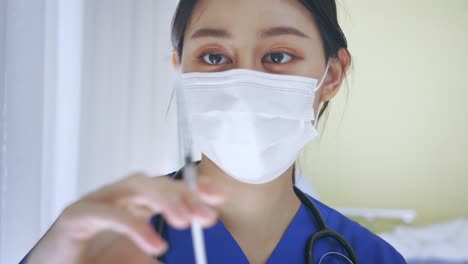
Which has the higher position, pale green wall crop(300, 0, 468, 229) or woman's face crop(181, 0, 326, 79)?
woman's face crop(181, 0, 326, 79)

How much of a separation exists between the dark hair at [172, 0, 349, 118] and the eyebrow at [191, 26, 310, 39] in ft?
0.18

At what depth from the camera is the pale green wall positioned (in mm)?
1765

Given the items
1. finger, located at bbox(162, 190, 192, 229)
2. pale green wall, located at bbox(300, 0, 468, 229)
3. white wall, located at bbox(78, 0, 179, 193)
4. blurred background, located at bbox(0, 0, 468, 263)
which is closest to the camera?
finger, located at bbox(162, 190, 192, 229)

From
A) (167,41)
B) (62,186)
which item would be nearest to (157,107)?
(167,41)

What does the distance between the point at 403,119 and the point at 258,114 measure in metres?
1.25

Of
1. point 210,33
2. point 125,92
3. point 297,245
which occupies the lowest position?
point 297,245

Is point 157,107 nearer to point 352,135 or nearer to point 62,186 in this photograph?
point 62,186

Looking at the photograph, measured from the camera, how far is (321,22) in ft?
2.66

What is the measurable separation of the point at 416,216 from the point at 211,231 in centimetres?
133

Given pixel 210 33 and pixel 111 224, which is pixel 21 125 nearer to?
pixel 210 33

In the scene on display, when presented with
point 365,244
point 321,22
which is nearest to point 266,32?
point 321,22

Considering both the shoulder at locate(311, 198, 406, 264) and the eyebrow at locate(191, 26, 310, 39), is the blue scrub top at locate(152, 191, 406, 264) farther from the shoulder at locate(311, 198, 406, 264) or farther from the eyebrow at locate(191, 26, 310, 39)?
the eyebrow at locate(191, 26, 310, 39)

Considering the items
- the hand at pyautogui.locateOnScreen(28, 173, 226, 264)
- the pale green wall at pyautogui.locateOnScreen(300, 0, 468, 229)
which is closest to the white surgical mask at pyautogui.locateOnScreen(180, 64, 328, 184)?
the hand at pyautogui.locateOnScreen(28, 173, 226, 264)

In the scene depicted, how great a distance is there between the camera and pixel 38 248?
0.49 m
